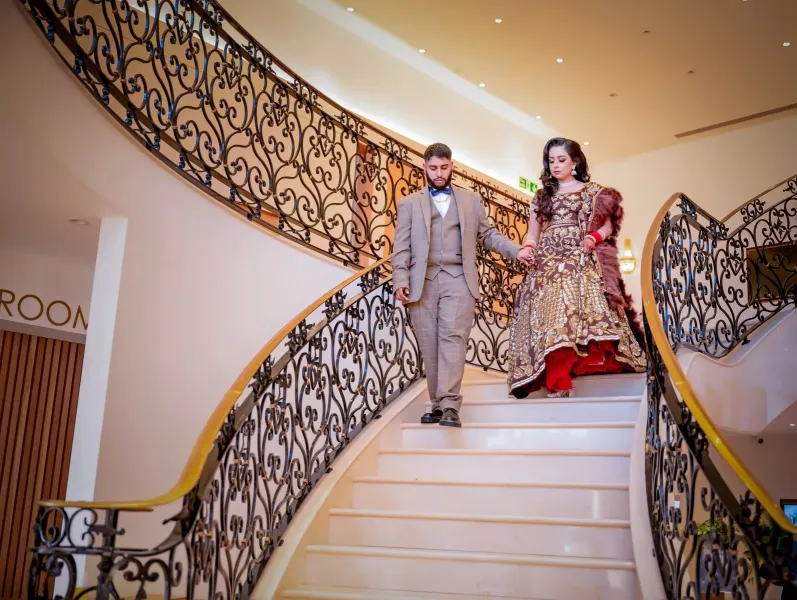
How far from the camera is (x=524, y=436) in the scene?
4.66m

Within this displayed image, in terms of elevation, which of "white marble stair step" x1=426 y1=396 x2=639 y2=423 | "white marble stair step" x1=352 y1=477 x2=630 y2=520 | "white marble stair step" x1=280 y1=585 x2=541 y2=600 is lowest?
"white marble stair step" x1=280 y1=585 x2=541 y2=600

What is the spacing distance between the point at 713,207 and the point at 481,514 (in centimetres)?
897

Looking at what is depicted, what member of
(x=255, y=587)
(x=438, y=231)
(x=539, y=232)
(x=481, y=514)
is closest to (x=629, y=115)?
(x=539, y=232)

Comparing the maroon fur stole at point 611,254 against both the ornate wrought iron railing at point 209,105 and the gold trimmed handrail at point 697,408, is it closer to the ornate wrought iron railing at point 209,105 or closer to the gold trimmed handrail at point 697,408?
the gold trimmed handrail at point 697,408

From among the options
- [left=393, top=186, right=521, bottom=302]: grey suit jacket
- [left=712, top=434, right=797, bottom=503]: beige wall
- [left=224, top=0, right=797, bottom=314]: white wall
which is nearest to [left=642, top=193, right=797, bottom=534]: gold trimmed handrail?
[left=393, top=186, right=521, bottom=302]: grey suit jacket

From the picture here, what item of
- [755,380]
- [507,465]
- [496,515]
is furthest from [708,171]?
[496,515]

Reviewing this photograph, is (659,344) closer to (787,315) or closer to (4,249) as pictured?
(787,315)

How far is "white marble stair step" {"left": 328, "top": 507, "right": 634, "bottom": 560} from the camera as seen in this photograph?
3.60 m

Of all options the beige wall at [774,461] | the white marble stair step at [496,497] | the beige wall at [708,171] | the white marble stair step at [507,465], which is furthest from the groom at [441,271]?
the beige wall at [708,171]

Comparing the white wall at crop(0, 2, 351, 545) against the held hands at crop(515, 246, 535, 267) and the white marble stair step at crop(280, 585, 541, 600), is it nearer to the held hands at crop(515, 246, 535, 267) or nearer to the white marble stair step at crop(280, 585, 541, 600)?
the white marble stair step at crop(280, 585, 541, 600)

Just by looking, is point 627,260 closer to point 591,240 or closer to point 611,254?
point 611,254

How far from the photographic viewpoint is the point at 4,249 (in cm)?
619

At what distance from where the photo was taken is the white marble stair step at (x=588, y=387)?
17.3ft

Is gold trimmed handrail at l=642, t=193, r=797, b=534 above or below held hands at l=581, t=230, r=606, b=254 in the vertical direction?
below
